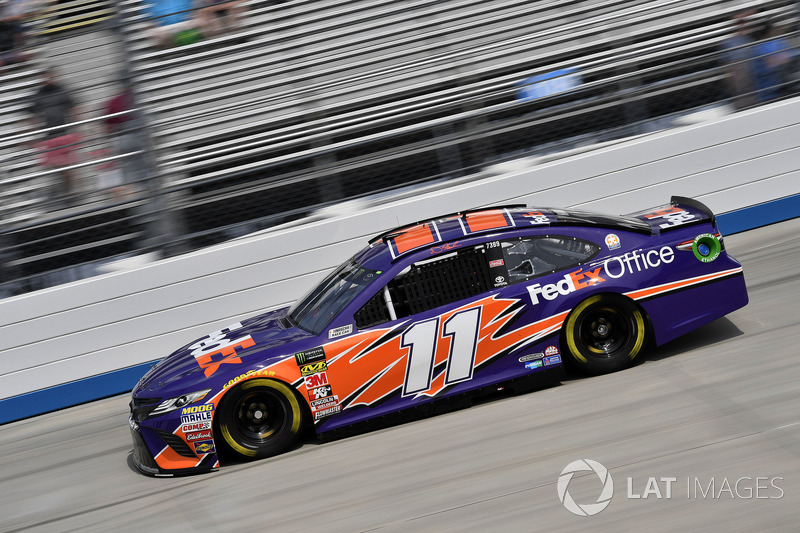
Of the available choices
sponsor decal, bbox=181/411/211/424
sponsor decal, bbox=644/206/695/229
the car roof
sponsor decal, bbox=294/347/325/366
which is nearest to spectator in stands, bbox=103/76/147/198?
the car roof

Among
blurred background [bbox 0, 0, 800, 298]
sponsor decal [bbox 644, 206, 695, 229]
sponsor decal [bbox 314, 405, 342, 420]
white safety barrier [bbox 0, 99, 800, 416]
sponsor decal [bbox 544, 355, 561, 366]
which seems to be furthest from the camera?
blurred background [bbox 0, 0, 800, 298]

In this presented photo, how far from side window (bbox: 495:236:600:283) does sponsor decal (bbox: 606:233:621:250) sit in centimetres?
9

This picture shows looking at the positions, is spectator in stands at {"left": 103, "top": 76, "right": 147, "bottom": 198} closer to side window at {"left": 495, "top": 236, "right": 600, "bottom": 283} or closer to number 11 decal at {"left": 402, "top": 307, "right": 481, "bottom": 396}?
number 11 decal at {"left": 402, "top": 307, "right": 481, "bottom": 396}

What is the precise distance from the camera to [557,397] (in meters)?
5.58

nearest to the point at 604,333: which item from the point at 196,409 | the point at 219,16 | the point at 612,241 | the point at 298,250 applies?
the point at 612,241

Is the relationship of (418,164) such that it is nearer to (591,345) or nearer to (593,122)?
(593,122)

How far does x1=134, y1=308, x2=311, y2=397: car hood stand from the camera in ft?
18.0

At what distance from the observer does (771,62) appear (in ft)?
29.1

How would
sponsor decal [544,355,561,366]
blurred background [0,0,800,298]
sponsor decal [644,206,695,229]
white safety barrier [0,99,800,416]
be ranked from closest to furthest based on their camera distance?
sponsor decal [544,355,561,366] → sponsor decal [644,206,695,229] → white safety barrier [0,99,800,416] → blurred background [0,0,800,298]

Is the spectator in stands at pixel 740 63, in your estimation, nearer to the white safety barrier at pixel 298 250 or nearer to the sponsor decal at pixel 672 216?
the white safety barrier at pixel 298 250

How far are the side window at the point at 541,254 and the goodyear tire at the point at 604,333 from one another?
32 centimetres

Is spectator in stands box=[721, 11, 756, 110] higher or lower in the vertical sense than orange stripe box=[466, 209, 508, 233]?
higher

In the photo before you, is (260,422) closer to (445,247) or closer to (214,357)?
(214,357)

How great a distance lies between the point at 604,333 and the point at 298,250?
3.51 meters
